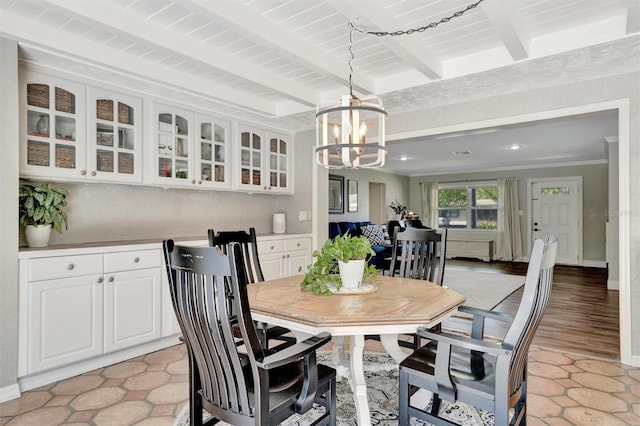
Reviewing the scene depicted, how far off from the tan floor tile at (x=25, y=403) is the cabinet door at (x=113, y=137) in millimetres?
1496

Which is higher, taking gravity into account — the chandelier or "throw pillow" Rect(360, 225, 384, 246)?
the chandelier

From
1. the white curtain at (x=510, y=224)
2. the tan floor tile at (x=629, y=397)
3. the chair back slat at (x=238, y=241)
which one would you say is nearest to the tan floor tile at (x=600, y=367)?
the tan floor tile at (x=629, y=397)

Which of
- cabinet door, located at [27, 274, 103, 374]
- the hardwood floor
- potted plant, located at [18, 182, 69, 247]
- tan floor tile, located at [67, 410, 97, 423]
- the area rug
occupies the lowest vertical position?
tan floor tile, located at [67, 410, 97, 423]

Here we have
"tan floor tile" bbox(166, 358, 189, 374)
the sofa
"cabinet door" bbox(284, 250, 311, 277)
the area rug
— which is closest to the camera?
"tan floor tile" bbox(166, 358, 189, 374)

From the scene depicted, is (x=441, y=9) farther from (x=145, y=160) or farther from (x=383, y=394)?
(x=145, y=160)

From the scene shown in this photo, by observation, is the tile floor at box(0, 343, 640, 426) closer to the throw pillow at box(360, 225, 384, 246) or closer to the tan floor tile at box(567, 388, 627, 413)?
the tan floor tile at box(567, 388, 627, 413)

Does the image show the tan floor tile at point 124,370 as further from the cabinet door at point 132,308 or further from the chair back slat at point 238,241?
the chair back slat at point 238,241

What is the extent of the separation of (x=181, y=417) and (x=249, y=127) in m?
2.92

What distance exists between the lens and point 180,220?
395cm

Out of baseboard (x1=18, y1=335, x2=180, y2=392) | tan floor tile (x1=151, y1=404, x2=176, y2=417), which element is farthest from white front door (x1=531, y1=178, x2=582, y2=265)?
tan floor tile (x1=151, y1=404, x2=176, y2=417)

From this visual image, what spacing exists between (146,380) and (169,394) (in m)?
0.32

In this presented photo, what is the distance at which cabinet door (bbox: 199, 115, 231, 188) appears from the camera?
371 cm

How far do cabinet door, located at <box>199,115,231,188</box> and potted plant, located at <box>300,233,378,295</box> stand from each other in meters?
2.04

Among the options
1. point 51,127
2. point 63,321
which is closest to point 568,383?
point 63,321
